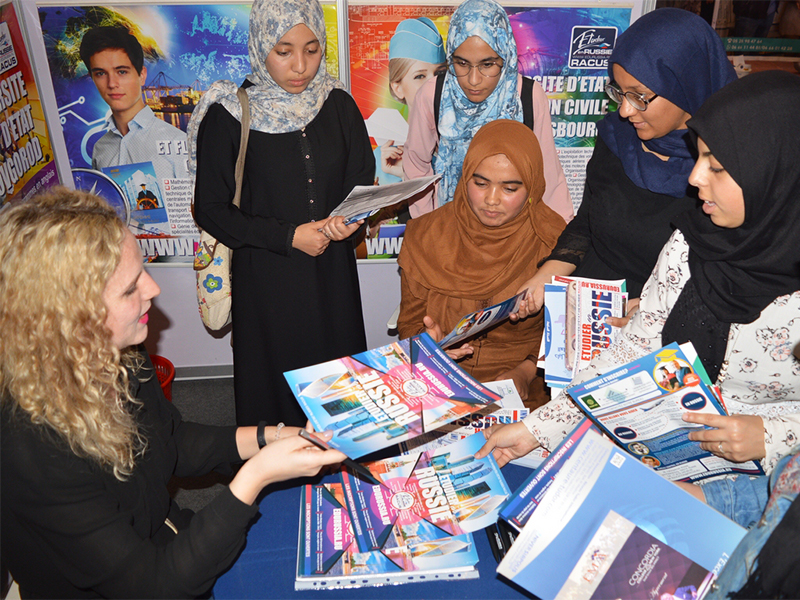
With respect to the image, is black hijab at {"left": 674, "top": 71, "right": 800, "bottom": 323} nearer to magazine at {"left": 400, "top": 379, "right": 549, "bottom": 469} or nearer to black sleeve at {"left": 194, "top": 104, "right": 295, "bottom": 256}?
magazine at {"left": 400, "top": 379, "right": 549, "bottom": 469}

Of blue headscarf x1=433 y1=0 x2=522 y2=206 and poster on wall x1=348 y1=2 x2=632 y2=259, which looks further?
poster on wall x1=348 y1=2 x2=632 y2=259

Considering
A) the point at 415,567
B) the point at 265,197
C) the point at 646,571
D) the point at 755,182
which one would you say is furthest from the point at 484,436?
the point at 265,197

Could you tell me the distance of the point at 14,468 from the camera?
1181mm

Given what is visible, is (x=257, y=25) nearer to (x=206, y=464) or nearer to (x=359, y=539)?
(x=206, y=464)

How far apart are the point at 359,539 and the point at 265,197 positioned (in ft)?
5.00

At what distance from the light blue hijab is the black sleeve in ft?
0.21

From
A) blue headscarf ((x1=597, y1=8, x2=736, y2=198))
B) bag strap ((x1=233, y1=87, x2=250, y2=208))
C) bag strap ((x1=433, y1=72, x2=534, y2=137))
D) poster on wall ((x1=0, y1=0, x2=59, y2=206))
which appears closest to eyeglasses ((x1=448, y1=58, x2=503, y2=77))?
bag strap ((x1=433, y1=72, x2=534, y2=137))

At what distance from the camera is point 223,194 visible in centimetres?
239

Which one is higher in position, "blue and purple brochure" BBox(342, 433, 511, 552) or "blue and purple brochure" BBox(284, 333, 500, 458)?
"blue and purple brochure" BBox(284, 333, 500, 458)

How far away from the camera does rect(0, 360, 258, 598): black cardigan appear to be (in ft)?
3.87

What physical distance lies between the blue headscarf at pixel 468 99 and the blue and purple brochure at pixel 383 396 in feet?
4.97

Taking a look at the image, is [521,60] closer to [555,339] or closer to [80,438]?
[555,339]

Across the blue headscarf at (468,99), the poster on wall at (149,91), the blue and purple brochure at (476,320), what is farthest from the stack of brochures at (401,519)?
the poster on wall at (149,91)

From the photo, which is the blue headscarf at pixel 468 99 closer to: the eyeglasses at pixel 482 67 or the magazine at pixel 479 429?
the eyeglasses at pixel 482 67
